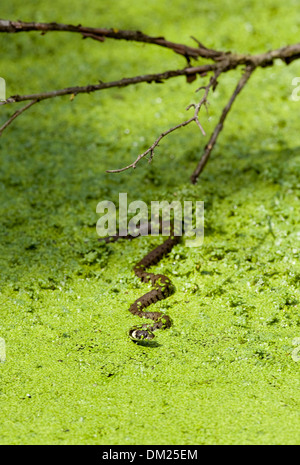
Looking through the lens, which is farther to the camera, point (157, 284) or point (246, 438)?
point (157, 284)

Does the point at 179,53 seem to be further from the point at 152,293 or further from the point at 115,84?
the point at 152,293

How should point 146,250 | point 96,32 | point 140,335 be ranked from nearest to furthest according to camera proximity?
point 140,335
point 146,250
point 96,32

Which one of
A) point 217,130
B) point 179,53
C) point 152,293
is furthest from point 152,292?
point 179,53

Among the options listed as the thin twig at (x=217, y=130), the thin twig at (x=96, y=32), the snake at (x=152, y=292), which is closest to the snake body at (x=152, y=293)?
the snake at (x=152, y=292)

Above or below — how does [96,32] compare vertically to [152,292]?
above

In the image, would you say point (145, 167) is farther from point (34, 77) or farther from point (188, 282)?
point (34, 77)

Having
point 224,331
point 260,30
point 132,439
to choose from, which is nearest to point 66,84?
point 260,30

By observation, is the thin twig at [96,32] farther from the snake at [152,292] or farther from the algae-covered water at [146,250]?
the snake at [152,292]
